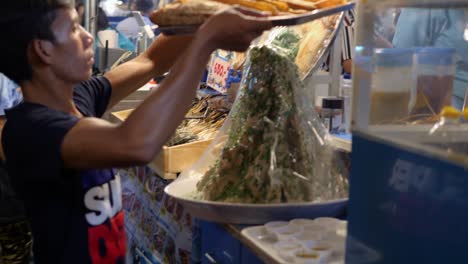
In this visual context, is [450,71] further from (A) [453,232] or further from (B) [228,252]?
(B) [228,252]

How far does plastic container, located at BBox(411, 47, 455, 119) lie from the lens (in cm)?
136

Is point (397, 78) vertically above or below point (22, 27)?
below

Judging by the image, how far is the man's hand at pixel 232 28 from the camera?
1.38m

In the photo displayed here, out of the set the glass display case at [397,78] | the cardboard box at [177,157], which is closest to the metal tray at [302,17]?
the glass display case at [397,78]

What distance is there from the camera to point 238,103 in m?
1.94

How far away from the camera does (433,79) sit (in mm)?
1434

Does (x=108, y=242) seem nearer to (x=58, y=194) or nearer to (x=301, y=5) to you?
(x=58, y=194)

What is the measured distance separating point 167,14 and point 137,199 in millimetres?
1539

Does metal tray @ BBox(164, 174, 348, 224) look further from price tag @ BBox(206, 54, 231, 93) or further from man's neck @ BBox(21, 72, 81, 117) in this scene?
price tag @ BBox(206, 54, 231, 93)

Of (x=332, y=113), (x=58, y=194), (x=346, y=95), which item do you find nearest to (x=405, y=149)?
(x=58, y=194)

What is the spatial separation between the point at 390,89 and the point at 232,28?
0.37 meters

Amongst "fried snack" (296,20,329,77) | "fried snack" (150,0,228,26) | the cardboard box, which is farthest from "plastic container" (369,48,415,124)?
the cardboard box

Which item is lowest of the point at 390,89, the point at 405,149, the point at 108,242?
the point at 108,242

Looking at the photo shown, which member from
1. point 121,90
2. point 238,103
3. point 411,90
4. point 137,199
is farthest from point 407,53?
point 137,199
